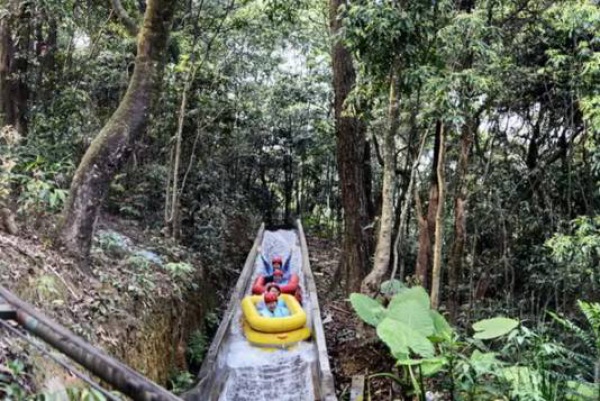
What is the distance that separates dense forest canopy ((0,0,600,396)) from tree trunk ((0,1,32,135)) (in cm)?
2

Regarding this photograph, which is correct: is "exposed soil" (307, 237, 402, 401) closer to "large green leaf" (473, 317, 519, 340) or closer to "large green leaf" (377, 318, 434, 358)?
"large green leaf" (377, 318, 434, 358)

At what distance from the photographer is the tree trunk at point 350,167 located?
7.58 m

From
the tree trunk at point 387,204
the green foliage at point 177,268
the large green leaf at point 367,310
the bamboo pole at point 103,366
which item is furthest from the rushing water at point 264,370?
the bamboo pole at point 103,366

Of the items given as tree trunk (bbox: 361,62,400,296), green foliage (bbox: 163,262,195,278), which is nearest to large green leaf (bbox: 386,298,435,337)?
tree trunk (bbox: 361,62,400,296)

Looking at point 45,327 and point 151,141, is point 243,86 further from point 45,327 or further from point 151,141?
point 45,327

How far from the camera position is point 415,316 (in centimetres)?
414

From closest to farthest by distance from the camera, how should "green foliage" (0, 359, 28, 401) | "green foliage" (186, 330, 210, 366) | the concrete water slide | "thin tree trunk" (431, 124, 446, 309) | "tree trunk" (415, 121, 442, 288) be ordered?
"green foliage" (0, 359, 28, 401) → the concrete water slide → "thin tree trunk" (431, 124, 446, 309) → "green foliage" (186, 330, 210, 366) → "tree trunk" (415, 121, 442, 288)

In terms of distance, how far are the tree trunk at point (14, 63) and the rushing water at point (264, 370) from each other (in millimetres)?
4056

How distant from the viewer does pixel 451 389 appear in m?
3.51

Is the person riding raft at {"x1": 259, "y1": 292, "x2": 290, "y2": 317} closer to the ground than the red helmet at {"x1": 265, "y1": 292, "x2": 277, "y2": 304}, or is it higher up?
closer to the ground

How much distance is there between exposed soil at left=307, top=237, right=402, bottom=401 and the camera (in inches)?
207

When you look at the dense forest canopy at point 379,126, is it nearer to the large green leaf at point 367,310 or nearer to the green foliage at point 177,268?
the green foliage at point 177,268

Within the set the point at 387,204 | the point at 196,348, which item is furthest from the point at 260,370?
the point at 387,204

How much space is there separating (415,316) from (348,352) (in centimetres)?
237
